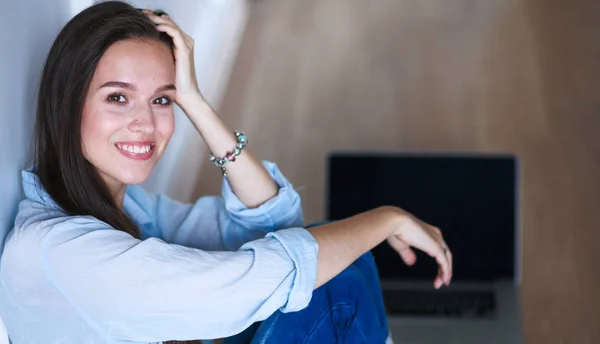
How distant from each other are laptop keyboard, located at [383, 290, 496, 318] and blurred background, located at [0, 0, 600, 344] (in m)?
0.32

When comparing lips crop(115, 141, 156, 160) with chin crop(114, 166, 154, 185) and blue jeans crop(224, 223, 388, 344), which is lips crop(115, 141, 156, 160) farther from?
blue jeans crop(224, 223, 388, 344)

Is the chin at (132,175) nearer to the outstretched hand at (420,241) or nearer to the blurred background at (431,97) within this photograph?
the outstretched hand at (420,241)

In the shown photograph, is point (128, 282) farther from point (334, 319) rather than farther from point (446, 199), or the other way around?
point (446, 199)

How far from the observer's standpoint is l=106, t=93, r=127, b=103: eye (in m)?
1.32

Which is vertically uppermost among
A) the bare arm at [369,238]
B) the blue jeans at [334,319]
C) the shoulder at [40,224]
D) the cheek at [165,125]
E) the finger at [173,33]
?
the finger at [173,33]

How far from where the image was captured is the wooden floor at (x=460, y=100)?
112 inches

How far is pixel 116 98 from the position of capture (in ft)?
4.37

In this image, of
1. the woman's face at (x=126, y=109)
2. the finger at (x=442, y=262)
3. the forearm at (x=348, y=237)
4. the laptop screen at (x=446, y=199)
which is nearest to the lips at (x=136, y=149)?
the woman's face at (x=126, y=109)

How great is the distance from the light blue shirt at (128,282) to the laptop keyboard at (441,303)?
1.06 meters

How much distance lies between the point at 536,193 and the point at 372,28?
4.51 feet

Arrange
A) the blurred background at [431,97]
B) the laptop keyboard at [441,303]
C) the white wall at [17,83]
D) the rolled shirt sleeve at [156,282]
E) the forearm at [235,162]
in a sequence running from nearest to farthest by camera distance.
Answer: the rolled shirt sleeve at [156,282], the white wall at [17,83], the forearm at [235,162], the laptop keyboard at [441,303], the blurred background at [431,97]

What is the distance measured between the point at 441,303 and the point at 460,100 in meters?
1.36

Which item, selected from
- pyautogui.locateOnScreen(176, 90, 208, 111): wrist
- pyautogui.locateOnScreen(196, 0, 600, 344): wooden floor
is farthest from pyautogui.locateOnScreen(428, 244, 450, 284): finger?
pyautogui.locateOnScreen(196, 0, 600, 344): wooden floor

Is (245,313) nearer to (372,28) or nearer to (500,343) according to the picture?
(500,343)
